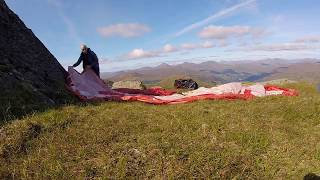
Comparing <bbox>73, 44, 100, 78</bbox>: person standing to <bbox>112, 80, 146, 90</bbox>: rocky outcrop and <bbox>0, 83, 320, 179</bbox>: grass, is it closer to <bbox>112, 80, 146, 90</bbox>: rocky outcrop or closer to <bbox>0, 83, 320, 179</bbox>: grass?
<bbox>112, 80, 146, 90</bbox>: rocky outcrop

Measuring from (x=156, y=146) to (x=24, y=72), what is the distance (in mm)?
12054

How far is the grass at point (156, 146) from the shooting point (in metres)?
10.9

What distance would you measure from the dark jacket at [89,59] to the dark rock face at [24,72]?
3.86 metres

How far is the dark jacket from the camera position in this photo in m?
31.0

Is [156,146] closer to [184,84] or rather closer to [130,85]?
[130,85]

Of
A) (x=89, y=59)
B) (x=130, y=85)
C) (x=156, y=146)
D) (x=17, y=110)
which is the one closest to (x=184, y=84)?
(x=130, y=85)

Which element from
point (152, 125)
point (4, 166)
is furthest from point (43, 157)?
point (152, 125)

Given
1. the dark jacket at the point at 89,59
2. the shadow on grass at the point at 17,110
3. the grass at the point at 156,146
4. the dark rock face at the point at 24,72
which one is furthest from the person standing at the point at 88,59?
the grass at the point at 156,146

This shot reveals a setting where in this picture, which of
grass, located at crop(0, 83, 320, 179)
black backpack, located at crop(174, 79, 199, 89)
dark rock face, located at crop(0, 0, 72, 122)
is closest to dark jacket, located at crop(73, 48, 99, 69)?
dark rock face, located at crop(0, 0, 72, 122)

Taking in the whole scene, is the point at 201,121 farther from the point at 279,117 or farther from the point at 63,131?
the point at 63,131

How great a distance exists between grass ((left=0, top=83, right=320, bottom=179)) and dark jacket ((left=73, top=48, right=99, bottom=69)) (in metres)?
14.8

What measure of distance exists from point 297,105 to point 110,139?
10570 millimetres

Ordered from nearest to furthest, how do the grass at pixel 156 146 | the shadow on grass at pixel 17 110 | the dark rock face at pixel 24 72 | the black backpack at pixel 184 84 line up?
the grass at pixel 156 146, the shadow on grass at pixel 17 110, the dark rock face at pixel 24 72, the black backpack at pixel 184 84

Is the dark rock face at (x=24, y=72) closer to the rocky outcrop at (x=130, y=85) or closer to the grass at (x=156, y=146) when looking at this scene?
the grass at (x=156, y=146)
